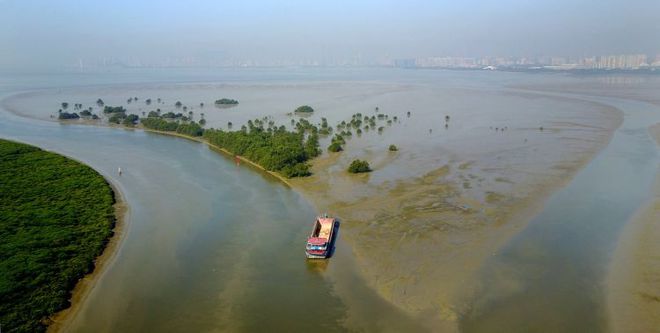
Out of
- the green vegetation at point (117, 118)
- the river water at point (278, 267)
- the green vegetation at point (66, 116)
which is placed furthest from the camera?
the green vegetation at point (66, 116)

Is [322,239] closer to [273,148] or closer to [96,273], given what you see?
[96,273]

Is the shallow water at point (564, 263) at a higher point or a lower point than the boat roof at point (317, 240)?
lower

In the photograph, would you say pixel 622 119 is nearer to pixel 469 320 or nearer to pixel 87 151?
pixel 469 320

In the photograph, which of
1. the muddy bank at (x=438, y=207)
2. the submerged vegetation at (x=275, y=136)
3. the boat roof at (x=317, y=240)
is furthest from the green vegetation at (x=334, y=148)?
the boat roof at (x=317, y=240)

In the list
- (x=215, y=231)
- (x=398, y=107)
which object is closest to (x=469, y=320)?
(x=215, y=231)

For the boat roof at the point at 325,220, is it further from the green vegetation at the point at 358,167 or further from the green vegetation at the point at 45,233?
the green vegetation at the point at 358,167

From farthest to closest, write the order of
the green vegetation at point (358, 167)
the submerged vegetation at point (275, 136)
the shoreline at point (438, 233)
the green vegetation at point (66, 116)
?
the green vegetation at point (66, 116)
the submerged vegetation at point (275, 136)
the green vegetation at point (358, 167)
the shoreline at point (438, 233)

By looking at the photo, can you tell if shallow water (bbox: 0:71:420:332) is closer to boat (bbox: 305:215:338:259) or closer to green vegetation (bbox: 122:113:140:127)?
boat (bbox: 305:215:338:259)
